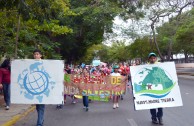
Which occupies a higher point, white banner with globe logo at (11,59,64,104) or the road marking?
white banner with globe logo at (11,59,64,104)

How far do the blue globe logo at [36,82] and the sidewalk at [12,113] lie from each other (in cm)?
113

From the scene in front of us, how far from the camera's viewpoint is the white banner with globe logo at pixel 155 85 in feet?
31.4

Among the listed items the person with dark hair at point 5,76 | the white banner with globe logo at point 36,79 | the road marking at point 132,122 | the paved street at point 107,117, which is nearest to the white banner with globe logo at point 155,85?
the road marking at point 132,122

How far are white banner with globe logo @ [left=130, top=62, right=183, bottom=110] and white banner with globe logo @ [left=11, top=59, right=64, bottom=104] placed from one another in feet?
6.55

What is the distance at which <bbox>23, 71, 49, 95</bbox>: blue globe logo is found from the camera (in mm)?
9469

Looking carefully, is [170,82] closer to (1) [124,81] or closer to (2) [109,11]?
(1) [124,81]

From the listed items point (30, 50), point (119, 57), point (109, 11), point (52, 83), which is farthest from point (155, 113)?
point (119, 57)

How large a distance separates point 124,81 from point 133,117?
7.00ft

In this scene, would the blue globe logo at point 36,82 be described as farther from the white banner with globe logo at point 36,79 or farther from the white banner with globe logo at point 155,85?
the white banner with globe logo at point 155,85

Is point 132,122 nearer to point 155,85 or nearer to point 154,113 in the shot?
point 154,113

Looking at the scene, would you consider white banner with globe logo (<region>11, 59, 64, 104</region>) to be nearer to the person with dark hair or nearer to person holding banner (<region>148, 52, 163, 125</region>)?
person holding banner (<region>148, 52, 163, 125</region>)

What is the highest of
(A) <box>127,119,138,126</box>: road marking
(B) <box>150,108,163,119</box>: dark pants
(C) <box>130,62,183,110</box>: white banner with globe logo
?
(C) <box>130,62,183,110</box>: white banner with globe logo

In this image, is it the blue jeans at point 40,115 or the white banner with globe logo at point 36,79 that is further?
the white banner with globe logo at point 36,79

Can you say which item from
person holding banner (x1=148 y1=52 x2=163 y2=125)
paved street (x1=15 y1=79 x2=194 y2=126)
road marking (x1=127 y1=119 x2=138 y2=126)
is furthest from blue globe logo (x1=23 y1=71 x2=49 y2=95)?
person holding banner (x1=148 y1=52 x2=163 y2=125)
